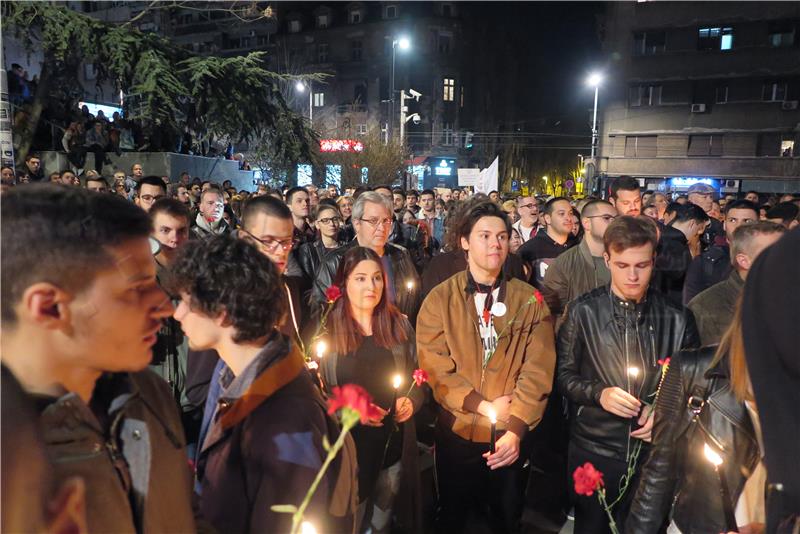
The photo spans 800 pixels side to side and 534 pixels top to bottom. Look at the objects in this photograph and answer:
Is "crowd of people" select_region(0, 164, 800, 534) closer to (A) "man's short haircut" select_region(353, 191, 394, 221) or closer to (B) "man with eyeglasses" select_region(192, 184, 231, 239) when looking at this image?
(A) "man's short haircut" select_region(353, 191, 394, 221)

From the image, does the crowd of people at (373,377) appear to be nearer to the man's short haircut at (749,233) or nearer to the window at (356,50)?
the man's short haircut at (749,233)

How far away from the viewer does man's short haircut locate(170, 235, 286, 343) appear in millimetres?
2004

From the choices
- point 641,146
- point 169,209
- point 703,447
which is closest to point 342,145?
point 641,146

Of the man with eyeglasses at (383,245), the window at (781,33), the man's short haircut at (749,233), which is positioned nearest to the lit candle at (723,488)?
the man's short haircut at (749,233)

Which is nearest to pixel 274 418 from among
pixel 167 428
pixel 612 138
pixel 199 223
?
pixel 167 428

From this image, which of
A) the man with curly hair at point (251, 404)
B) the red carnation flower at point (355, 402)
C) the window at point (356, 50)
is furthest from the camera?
the window at point (356, 50)

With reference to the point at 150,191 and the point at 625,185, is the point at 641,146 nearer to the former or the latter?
the point at 625,185

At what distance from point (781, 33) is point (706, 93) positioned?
525 cm

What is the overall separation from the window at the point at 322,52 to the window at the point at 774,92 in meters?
37.5

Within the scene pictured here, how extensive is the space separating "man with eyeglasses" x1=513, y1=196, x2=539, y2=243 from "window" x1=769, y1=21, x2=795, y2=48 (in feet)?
122

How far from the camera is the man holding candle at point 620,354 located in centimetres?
326

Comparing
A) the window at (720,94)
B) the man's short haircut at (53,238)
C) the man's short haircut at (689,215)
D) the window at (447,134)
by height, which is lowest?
the man's short haircut at (689,215)

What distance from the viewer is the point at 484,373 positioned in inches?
142

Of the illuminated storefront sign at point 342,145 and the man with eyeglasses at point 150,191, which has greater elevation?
the illuminated storefront sign at point 342,145
